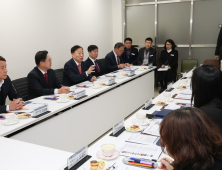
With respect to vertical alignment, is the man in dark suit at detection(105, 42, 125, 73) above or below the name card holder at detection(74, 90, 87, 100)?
above

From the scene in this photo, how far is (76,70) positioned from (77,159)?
2604 mm

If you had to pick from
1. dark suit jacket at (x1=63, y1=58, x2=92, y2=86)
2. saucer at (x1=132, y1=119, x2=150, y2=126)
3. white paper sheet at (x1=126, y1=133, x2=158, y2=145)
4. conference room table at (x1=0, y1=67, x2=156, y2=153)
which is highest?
dark suit jacket at (x1=63, y1=58, x2=92, y2=86)

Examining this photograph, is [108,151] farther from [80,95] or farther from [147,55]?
[147,55]

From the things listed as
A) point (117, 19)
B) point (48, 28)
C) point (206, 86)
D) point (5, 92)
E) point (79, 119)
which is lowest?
point (79, 119)

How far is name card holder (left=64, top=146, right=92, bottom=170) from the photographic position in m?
1.33

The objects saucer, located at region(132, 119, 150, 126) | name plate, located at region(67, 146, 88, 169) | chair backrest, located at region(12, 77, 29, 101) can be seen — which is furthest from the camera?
chair backrest, located at region(12, 77, 29, 101)

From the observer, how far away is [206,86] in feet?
5.17

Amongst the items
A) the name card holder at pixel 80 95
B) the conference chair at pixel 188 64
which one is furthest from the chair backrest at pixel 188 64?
the name card holder at pixel 80 95

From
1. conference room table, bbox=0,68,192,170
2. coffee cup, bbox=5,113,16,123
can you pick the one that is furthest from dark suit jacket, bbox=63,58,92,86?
conference room table, bbox=0,68,192,170

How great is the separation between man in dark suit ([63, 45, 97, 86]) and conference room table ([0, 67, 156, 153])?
497mm

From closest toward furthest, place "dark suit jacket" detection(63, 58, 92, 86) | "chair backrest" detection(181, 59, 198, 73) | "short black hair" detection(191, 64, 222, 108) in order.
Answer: "short black hair" detection(191, 64, 222, 108)
"dark suit jacket" detection(63, 58, 92, 86)
"chair backrest" detection(181, 59, 198, 73)

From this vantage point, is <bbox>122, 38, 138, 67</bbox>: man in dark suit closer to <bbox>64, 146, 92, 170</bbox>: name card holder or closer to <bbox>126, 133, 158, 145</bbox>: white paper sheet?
<bbox>126, 133, 158, 145</bbox>: white paper sheet

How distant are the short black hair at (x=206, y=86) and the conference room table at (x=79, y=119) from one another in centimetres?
141

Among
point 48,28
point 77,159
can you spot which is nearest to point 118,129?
point 77,159
